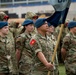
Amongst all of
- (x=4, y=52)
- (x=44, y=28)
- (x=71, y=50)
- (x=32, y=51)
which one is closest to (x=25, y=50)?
(x=32, y=51)

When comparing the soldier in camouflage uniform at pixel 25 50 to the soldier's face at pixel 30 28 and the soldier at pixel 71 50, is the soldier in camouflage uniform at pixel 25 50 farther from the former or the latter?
the soldier at pixel 71 50

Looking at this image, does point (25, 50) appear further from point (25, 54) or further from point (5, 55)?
point (5, 55)

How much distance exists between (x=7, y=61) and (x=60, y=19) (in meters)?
1.29

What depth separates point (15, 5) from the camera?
46.9 m

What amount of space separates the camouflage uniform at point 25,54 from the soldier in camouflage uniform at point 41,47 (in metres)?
1.36

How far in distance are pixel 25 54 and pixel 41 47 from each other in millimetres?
1630

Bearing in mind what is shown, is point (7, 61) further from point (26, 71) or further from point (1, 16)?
point (1, 16)

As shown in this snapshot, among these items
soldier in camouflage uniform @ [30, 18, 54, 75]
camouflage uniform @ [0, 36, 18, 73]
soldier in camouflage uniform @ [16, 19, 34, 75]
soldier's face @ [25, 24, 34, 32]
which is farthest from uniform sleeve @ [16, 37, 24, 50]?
soldier in camouflage uniform @ [30, 18, 54, 75]

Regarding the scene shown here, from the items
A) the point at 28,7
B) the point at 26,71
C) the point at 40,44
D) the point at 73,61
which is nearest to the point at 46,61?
the point at 40,44

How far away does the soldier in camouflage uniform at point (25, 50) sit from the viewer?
9512 mm

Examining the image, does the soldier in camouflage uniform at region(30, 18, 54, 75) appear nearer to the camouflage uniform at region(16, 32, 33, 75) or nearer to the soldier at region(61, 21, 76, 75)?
the soldier at region(61, 21, 76, 75)

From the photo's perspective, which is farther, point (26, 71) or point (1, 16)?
point (1, 16)

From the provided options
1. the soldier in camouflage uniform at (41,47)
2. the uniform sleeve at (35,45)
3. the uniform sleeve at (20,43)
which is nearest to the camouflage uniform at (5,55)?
the soldier in camouflage uniform at (41,47)

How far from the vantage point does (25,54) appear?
375 inches
